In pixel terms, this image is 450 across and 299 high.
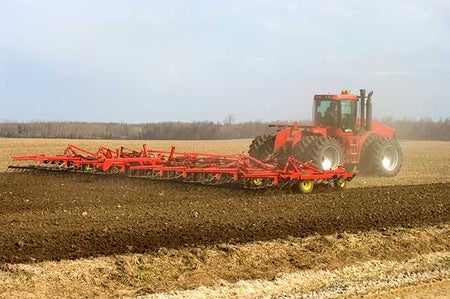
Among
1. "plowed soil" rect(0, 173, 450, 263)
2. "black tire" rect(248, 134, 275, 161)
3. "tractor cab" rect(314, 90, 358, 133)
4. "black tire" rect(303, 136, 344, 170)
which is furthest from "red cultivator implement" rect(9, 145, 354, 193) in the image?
"tractor cab" rect(314, 90, 358, 133)

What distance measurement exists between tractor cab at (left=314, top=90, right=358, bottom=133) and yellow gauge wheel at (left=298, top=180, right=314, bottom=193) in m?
3.34

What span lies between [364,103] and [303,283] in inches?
404

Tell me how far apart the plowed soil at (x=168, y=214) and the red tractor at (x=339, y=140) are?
156 cm

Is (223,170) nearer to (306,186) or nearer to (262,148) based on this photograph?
(306,186)

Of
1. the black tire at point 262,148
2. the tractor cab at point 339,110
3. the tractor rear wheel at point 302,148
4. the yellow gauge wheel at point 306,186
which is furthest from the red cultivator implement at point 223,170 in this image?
the tractor cab at point 339,110

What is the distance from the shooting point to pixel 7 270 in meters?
6.73

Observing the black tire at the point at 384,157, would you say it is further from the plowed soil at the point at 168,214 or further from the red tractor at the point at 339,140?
the plowed soil at the point at 168,214

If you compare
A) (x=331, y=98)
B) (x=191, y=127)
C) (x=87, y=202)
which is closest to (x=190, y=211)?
(x=87, y=202)

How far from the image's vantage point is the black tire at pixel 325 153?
14164 mm

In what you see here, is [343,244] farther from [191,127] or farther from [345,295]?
[191,127]

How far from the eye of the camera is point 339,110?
52.0 feet

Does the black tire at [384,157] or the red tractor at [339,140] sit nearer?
the red tractor at [339,140]

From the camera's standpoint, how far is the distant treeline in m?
69.4

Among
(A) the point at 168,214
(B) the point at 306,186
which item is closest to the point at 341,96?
(B) the point at 306,186
